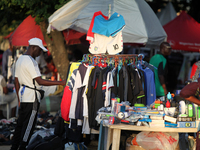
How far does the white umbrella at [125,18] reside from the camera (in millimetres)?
6808

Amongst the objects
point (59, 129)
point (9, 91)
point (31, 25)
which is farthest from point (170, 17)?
point (59, 129)

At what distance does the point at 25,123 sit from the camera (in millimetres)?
5129

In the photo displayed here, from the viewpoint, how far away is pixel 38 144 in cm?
551

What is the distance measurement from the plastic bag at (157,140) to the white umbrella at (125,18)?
2913 mm

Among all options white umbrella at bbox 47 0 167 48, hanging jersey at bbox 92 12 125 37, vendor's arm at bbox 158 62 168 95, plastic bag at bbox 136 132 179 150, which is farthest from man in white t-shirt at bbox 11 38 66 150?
vendor's arm at bbox 158 62 168 95

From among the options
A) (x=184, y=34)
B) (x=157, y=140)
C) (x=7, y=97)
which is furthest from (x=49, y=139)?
(x=184, y=34)

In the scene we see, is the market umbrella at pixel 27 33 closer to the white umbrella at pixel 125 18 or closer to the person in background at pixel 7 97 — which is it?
the person in background at pixel 7 97

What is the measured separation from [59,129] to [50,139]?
0.27 metres

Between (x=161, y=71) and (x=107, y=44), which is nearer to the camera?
(x=107, y=44)

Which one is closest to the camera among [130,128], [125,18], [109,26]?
[130,128]

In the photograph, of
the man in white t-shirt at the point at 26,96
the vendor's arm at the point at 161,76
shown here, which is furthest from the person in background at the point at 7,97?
the vendor's arm at the point at 161,76

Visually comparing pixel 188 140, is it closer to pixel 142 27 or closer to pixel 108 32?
pixel 108 32

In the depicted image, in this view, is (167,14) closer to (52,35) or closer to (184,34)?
(184,34)

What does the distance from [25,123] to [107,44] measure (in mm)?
2142
